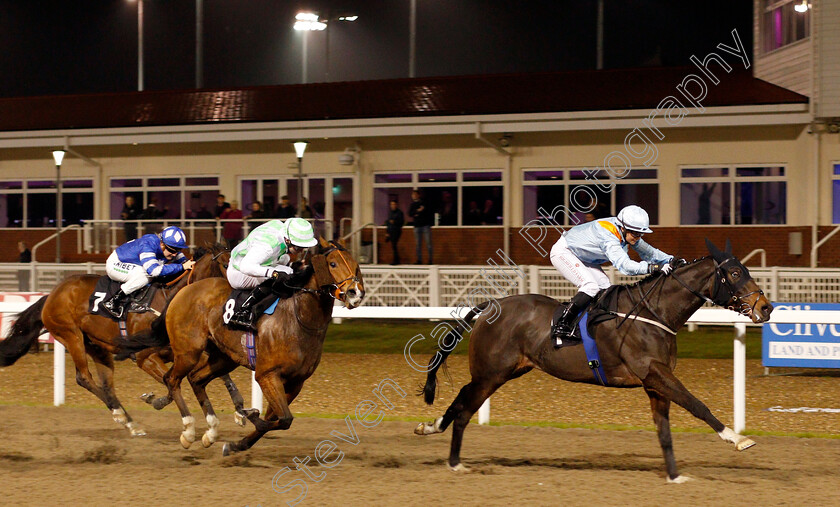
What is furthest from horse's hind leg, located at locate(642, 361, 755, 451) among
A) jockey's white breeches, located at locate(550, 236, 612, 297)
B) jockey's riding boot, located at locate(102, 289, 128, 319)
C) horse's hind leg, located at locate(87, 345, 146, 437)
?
jockey's riding boot, located at locate(102, 289, 128, 319)

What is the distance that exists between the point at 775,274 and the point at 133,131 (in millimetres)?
12152

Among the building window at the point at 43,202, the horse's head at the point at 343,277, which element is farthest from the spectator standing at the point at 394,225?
the horse's head at the point at 343,277

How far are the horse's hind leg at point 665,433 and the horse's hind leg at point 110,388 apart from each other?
3693 millimetres

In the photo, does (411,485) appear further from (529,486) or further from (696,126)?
(696,126)

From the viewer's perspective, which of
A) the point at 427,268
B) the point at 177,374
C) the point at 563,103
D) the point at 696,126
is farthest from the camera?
the point at 563,103

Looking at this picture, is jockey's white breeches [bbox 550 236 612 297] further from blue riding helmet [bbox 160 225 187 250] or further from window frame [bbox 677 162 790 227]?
window frame [bbox 677 162 790 227]

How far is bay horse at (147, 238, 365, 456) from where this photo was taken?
5.95 meters

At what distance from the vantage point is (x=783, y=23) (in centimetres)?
1706

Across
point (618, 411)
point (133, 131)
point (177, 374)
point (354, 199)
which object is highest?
point (133, 131)

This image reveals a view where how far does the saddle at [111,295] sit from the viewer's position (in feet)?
24.9

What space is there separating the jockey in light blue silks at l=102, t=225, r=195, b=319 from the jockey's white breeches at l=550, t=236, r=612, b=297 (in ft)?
9.97

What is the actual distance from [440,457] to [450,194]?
1238 cm

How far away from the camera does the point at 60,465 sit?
20.0 ft

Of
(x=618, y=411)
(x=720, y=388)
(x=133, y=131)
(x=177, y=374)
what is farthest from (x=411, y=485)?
(x=133, y=131)
